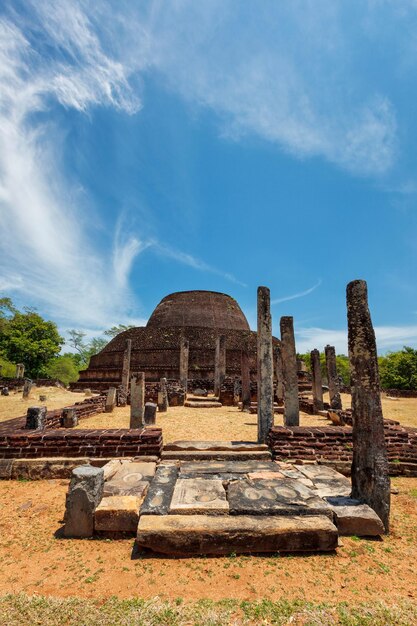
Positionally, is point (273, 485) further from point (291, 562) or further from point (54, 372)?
point (54, 372)

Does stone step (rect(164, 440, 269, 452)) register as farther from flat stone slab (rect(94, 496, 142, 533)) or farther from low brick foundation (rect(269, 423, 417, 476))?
flat stone slab (rect(94, 496, 142, 533))

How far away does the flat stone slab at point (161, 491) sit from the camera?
309cm

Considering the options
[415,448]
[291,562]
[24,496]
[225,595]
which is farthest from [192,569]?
Answer: [415,448]

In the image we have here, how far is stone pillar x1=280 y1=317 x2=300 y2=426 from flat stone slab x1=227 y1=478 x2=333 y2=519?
3351 millimetres

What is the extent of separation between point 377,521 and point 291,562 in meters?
1.09

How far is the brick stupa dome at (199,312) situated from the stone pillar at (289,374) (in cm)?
2264

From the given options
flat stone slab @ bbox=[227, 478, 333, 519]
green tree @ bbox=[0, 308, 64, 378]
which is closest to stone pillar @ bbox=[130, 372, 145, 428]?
flat stone slab @ bbox=[227, 478, 333, 519]

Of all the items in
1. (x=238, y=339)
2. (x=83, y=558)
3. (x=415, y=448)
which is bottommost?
(x=83, y=558)

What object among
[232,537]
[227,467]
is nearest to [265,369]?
[227,467]

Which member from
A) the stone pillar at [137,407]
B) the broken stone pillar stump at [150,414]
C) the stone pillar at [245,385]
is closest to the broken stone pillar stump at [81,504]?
the stone pillar at [137,407]

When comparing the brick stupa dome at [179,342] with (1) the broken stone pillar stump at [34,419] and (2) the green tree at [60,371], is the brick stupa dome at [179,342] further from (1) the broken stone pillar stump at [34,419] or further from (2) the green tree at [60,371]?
(1) the broken stone pillar stump at [34,419]

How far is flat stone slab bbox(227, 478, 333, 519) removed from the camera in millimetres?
3084

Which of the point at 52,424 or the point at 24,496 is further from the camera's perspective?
the point at 52,424

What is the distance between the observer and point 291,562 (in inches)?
105
